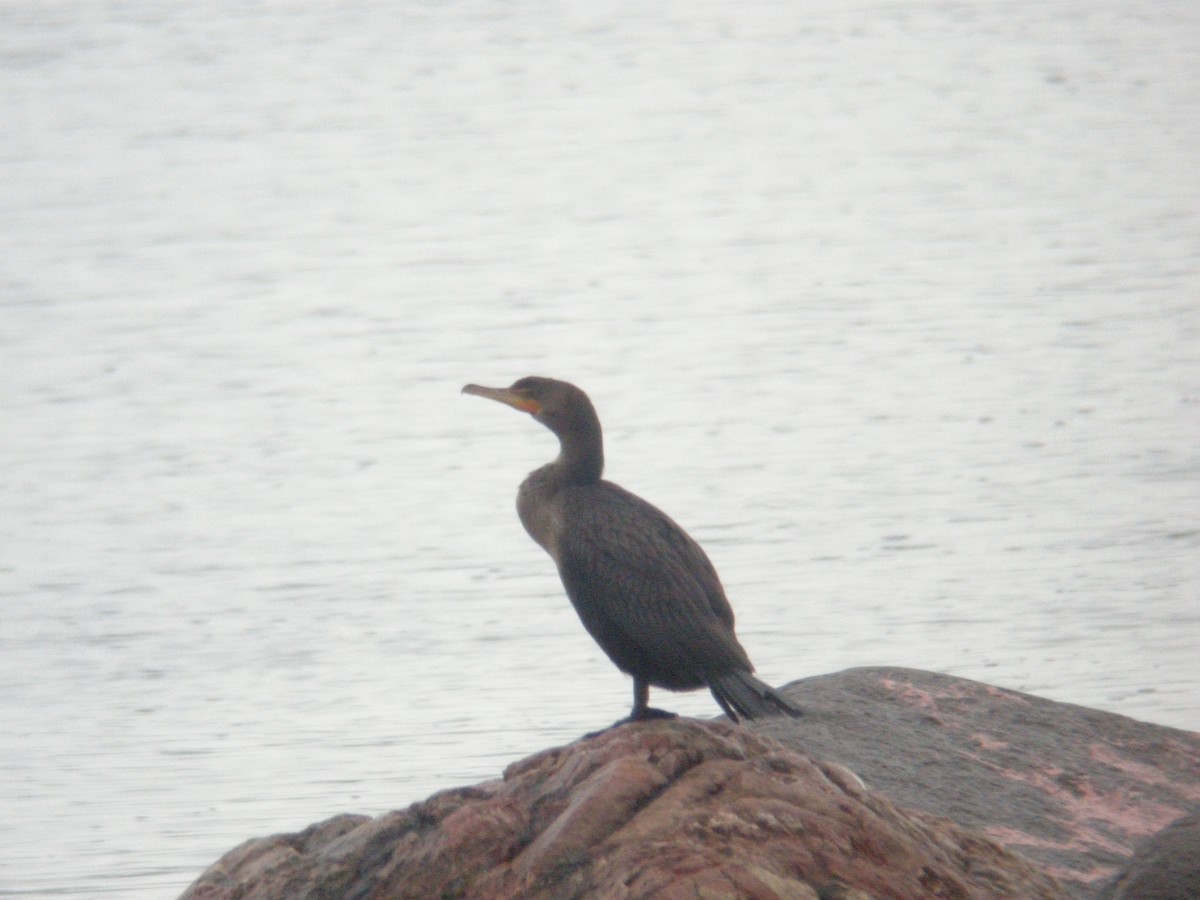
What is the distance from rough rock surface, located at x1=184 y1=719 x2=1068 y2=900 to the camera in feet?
10.8

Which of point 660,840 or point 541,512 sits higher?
point 541,512

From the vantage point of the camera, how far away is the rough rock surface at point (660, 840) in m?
3.28

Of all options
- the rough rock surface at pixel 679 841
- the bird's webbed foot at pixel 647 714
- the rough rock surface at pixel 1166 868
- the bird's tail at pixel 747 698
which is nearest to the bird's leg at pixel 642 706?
the bird's webbed foot at pixel 647 714

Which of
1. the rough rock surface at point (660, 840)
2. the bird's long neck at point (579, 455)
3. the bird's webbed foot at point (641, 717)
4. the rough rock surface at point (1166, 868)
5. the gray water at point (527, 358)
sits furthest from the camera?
the gray water at point (527, 358)

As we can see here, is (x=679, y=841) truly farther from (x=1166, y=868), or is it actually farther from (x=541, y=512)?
(x=541, y=512)

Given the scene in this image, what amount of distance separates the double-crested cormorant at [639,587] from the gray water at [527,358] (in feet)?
6.19

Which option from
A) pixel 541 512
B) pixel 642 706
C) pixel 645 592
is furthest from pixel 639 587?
pixel 541 512

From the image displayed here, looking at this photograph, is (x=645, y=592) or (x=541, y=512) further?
(x=541, y=512)

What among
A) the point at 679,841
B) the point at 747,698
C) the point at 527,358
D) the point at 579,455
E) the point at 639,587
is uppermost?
the point at 579,455

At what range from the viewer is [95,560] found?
8578 mm

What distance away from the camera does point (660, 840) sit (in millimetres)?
3305

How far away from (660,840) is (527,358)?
24.4 feet

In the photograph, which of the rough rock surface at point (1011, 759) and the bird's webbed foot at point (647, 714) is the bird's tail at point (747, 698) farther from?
the rough rock surface at point (1011, 759)

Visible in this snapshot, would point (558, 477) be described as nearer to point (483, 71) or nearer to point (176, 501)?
point (176, 501)
